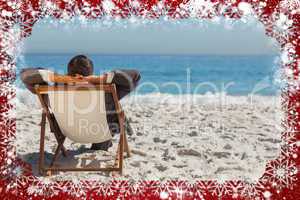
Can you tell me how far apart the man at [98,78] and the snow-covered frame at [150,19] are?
0.15 metres

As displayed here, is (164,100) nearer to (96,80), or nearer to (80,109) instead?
(80,109)

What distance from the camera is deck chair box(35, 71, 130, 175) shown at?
3682 mm

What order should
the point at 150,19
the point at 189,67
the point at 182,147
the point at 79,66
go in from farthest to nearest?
the point at 189,67, the point at 182,147, the point at 79,66, the point at 150,19

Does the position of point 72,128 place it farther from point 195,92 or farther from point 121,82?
point 195,92

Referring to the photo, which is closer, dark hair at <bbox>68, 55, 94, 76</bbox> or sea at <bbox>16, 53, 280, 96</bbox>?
dark hair at <bbox>68, 55, 94, 76</bbox>

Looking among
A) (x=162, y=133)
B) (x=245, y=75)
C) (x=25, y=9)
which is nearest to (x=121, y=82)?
(x=25, y=9)

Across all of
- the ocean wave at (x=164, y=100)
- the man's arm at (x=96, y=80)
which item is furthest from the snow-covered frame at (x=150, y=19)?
the ocean wave at (x=164, y=100)


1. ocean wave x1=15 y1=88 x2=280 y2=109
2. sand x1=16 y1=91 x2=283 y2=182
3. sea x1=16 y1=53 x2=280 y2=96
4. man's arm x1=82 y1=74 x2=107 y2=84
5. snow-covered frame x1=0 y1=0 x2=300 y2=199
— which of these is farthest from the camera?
sea x1=16 y1=53 x2=280 y2=96

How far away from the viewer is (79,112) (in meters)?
3.81

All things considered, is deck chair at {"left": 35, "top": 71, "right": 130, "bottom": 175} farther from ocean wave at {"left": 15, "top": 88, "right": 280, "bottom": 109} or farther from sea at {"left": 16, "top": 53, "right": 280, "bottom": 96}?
sea at {"left": 16, "top": 53, "right": 280, "bottom": 96}

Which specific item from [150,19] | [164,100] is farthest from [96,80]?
[164,100]

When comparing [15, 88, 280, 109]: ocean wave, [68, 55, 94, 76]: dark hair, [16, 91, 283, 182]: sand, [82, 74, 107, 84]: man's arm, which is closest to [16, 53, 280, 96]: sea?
[15, 88, 280, 109]: ocean wave

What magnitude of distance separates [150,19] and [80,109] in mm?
846

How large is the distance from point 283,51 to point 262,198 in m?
1.04
